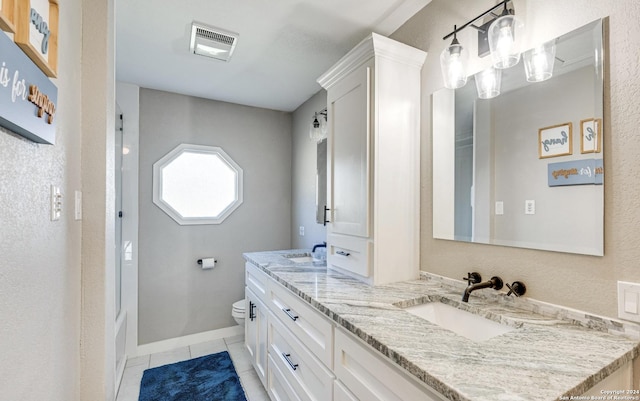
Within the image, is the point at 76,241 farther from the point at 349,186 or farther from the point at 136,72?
the point at 136,72

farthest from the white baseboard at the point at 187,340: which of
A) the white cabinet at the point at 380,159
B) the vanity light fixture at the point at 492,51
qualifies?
the vanity light fixture at the point at 492,51

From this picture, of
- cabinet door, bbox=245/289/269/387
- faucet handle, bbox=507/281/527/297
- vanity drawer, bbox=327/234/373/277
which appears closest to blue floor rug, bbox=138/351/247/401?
cabinet door, bbox=245/289/269/387

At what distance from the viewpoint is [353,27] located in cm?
187

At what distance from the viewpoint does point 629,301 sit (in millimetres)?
943

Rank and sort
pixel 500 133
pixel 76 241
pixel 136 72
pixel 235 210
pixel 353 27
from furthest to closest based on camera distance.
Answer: pixel 235 210 → pixel 136 72 → pixel 353 27 → pixel 500 133 → pixel 76 241

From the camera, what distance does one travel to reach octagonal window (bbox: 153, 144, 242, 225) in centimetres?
292

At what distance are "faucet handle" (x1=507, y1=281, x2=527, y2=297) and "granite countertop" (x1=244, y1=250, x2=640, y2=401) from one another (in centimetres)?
5

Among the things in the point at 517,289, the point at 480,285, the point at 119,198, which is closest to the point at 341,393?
the point at 480,285

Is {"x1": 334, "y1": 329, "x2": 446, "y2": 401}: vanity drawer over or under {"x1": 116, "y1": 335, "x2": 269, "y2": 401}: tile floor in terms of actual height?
over

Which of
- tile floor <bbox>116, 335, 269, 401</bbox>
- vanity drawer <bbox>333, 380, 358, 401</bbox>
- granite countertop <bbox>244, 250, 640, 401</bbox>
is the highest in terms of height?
granite countertop <bbox>244, 250, 640, 401</bbox>

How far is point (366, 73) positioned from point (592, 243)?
120 cm

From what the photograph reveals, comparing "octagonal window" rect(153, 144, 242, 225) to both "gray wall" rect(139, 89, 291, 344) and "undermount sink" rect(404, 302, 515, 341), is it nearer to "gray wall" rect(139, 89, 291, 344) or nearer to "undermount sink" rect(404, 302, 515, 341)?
"gray wall" rect(139, 89, 291, 344)

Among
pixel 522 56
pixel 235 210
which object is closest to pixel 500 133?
pixel 522 56

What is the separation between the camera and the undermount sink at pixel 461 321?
1.17 m
